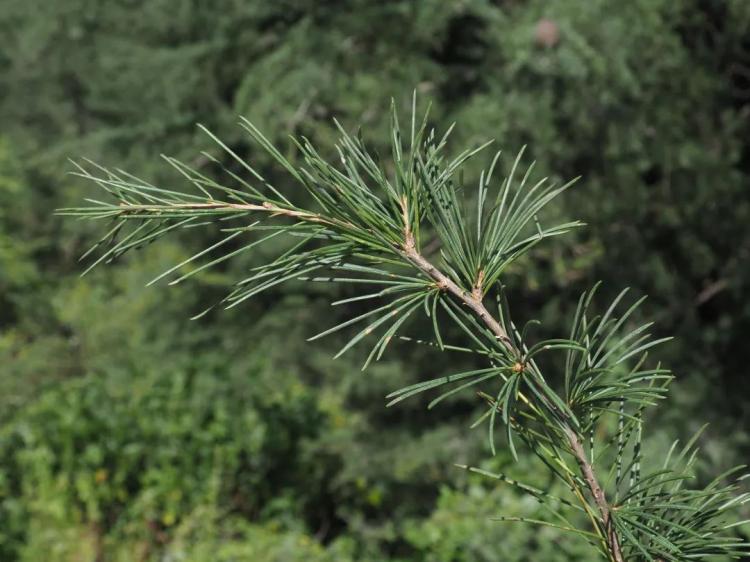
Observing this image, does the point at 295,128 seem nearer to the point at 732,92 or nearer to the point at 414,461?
the point at 414,461

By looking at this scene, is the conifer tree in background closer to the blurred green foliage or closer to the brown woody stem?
the brown woody stem

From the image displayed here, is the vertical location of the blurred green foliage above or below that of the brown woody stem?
below

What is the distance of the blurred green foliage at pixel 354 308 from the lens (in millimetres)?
3977

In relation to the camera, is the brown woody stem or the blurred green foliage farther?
the blurred green foliage

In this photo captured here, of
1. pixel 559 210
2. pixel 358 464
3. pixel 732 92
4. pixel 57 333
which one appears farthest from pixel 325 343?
pixel 57 333

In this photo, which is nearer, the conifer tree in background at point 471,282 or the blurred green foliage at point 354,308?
the conifer tree in background at point 471,282

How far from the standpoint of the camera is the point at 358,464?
4.42 meters

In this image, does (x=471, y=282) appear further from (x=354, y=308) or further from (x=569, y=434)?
(x=354, y=308)

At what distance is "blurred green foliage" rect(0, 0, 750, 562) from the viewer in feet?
13.0

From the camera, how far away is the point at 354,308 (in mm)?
4898

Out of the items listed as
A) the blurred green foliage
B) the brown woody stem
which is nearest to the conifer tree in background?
the brown woody stem

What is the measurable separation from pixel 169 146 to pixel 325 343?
3.77 feet

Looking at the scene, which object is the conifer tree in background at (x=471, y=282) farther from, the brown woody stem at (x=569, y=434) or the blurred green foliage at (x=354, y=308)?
the blurred green foliage at (x=354, y=308)

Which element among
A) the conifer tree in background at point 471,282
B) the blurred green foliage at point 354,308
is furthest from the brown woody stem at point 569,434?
the blurred green foliage at point 354,308
